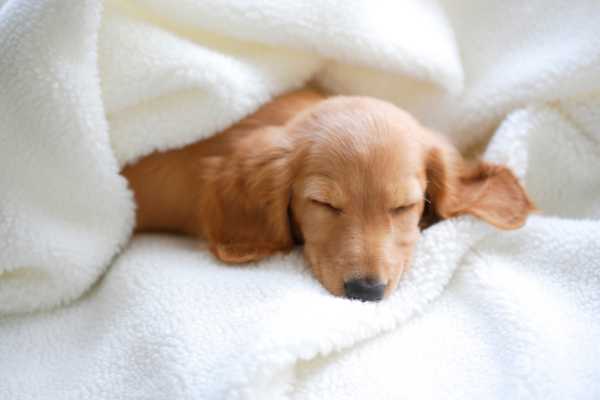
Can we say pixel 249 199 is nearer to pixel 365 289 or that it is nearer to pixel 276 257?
pixel 276 257

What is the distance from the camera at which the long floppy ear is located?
131 centimetres

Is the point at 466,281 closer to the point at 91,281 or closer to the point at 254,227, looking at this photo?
the point at 254,227

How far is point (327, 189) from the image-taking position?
1231mm

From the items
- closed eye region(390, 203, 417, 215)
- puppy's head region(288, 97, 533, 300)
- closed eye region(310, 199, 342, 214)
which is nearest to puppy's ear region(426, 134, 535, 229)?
puppy's head region(288, 97, 533, 300)

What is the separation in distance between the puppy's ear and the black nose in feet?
0.99

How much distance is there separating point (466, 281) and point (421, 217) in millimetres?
232

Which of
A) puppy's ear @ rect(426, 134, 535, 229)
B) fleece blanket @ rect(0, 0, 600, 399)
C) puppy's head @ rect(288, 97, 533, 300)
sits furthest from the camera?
puppy's ear @ rect(426, 134, 535, 229)

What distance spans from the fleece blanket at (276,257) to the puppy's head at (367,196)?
0.15 feet

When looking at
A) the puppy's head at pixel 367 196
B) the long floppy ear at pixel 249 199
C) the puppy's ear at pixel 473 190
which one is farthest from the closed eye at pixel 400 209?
the long floppy ear at pixel 249 199

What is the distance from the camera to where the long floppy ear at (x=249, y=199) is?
1314 millimetres

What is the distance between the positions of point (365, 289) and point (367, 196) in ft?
0.66

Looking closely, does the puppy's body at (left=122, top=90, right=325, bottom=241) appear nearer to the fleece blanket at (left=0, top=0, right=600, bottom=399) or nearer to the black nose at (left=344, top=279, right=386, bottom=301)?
the fleece blanket at (left=0, top=0, right=600, bottom=399)

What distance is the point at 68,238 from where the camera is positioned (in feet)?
4.22

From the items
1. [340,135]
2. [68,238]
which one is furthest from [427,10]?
[68,238]
